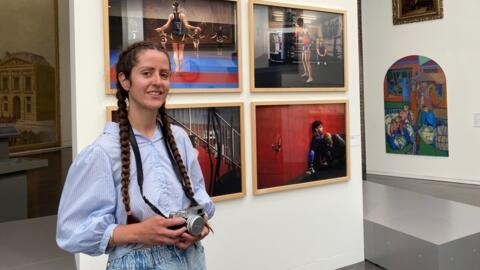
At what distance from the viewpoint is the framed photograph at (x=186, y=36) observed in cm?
370

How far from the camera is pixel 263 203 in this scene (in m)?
4.71

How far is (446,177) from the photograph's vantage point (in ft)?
31.6

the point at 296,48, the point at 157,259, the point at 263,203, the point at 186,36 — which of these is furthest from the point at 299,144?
the point at 157,259

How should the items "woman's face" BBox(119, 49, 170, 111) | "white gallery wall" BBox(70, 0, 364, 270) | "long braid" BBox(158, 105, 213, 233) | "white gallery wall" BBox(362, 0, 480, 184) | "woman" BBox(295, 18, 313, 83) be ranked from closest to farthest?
1. "woman's face" BBox(119, 49, 170, 111)
2. "long braid" BBox(158, 105, 213, 233)
3. "white gallery wall" BBox(70, 0, 364, 270)
4. "woman" BBox(295, 18, 313, 83)
5. "white gallery wall" BBox(362, 0, 480, 184)

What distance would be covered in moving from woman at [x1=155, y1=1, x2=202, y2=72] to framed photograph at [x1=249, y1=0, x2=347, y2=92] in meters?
0.73

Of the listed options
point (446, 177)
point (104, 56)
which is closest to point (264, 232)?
point (104, 56)

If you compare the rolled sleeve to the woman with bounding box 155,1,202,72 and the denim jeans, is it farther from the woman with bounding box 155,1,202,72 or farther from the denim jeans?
the woman with bounding box 155,1,202,72

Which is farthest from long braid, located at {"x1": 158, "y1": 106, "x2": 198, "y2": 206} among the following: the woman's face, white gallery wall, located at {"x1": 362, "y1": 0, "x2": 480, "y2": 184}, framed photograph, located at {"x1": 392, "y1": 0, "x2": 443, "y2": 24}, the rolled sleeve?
framed photograph, located at {"x1": 392, "y1": 0, "x2": 443, "y2": 24}

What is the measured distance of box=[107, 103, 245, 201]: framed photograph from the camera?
4.14 m

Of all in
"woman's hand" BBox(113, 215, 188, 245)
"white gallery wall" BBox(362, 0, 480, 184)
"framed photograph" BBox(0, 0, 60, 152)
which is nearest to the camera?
"woman's hand" BBox(113, 215, 188, 245)

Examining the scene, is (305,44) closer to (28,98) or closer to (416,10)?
(416,10)

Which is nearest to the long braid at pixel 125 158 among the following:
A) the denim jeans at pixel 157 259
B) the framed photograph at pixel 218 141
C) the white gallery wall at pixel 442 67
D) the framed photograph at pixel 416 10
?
the denim jeans at pixel 157 259

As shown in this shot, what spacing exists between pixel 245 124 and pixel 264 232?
1.09 metres

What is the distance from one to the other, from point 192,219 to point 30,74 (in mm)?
14549
